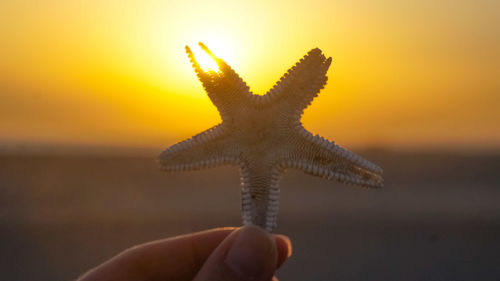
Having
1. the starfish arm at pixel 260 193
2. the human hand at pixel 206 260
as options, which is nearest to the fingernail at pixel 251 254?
the human hand at pixel 206 260

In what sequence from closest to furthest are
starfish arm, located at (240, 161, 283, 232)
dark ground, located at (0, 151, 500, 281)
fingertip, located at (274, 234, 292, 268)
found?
starfish arm, located at (240, 161, 283, 232)
fingertip, located at (274, 234, 292, 268)
dark ground, located at (0, 151, 500, 281)

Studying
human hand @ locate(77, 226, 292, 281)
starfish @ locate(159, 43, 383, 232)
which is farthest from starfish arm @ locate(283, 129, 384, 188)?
human hand @ locate(77, 226, 292, 281)

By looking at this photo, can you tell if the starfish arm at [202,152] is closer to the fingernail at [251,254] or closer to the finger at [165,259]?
the fingernail at [251,254]

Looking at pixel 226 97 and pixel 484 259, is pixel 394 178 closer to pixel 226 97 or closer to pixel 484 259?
pixel 484 259

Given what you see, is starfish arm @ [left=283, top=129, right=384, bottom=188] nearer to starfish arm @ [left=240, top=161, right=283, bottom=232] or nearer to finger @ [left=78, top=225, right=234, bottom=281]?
starfish arm @ [left=240, top=161, right=283, bottom=232]

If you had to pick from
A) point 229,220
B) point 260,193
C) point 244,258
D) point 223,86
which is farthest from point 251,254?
point 229,220

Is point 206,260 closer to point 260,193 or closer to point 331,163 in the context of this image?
point 260,193

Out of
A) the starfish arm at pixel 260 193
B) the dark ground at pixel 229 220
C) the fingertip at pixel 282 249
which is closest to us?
the starfish arm at pixel 260 193
